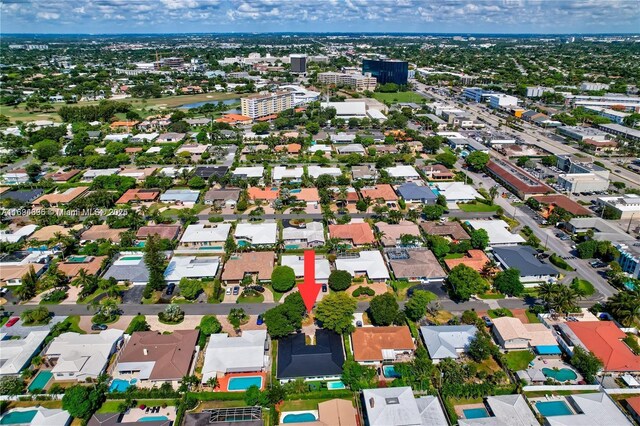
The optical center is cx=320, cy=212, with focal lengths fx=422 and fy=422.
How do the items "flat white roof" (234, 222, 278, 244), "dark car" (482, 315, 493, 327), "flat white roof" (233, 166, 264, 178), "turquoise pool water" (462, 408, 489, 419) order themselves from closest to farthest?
1. "turquoise pool water" (462, 408, 489, 419)
2. "dark car" (482, 315, 493, 327)
3. "flat white roof" (234, 222, 278, 244)
4. "flat white roof" (233, 166, 264, 178)

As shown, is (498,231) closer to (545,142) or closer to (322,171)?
(322,171)

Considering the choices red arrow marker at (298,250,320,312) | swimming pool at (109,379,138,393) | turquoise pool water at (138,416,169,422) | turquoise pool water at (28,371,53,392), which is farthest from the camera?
red arrow marker at (298,250,320,312)

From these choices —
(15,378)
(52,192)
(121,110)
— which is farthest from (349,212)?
(121,110)

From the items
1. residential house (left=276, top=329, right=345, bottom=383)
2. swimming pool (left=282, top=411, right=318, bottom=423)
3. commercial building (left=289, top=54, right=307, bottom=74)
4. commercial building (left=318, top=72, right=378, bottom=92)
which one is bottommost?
swimming pool (left=282, top=411, right=318, bottom=423)

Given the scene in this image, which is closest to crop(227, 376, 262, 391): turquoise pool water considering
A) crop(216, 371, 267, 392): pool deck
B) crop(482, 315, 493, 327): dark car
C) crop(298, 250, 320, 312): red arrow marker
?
crop(216, 371, 267, 392): pool deck

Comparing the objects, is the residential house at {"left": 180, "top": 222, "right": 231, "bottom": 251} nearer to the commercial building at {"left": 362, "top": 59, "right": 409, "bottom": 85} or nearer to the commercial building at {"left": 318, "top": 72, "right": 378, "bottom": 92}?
the commercial building at {"left": 318, "top": 72, "right": 378, "bottom": 92}

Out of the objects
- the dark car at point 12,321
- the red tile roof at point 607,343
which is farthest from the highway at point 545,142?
the dark car at point 12,321
